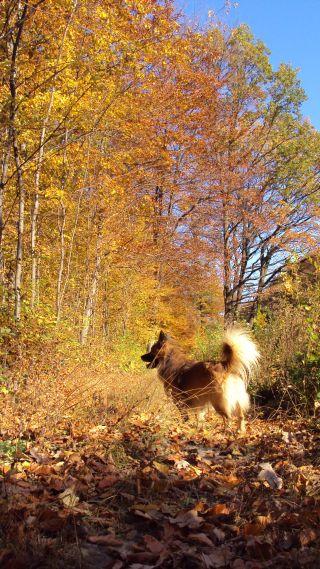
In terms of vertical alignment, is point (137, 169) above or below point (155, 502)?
above

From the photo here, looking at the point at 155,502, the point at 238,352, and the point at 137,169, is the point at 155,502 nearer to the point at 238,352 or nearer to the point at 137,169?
the point at 238,352

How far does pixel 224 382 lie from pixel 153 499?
2736mm

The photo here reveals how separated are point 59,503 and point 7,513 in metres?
0.36

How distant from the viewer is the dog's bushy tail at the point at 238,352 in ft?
18.8

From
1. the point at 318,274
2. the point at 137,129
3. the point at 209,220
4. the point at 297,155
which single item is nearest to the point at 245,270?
the point at 209,220

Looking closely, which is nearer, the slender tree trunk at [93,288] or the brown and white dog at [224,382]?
the brown and white dog at [224,382]

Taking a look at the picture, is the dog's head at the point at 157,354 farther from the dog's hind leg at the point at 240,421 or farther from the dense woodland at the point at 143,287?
the dog's hind leg at the point at 240,421

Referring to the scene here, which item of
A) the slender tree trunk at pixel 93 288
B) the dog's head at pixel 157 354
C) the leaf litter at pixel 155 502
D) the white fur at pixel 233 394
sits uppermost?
the slender tree trunk at pixel 93 288

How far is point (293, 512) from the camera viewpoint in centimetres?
306

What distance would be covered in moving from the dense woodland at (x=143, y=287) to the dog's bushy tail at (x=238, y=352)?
78 cm

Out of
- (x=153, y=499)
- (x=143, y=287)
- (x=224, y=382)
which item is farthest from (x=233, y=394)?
(x=143, y=287)

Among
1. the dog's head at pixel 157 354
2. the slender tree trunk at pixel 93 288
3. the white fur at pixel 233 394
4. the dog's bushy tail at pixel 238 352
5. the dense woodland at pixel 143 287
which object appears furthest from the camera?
the slender tree trunk at pixel 93 288

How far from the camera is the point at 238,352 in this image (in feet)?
18.9

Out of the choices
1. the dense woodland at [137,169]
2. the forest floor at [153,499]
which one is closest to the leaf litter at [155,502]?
the forest floor at [153,499]
